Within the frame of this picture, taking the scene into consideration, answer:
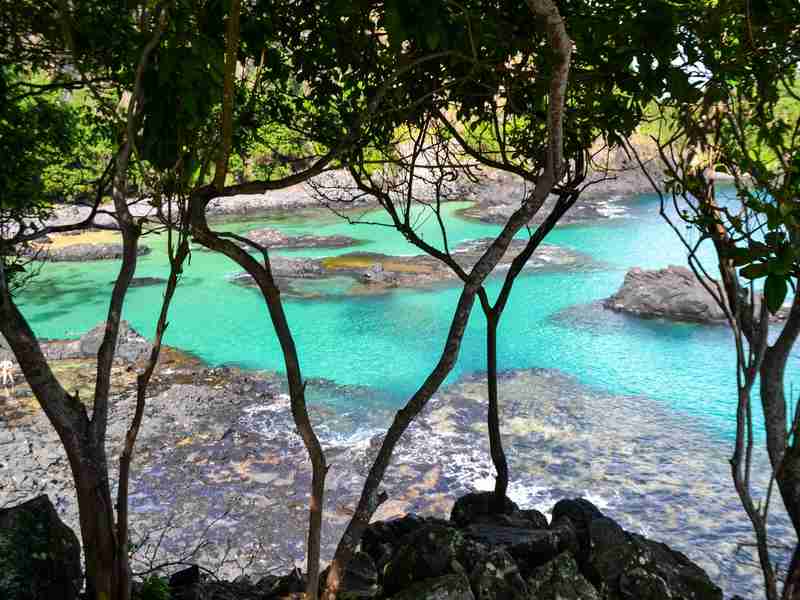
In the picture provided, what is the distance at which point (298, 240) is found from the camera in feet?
62.4

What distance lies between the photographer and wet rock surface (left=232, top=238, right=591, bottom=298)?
15016 millimetres

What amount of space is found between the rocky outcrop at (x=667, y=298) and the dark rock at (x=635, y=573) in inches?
390

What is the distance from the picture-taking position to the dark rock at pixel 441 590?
9.77ft

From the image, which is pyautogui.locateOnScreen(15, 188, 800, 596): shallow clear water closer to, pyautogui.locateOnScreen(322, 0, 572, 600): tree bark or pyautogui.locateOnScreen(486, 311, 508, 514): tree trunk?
pyautogui.locateOnScreen(486, 311, 508, 514): tree trunk

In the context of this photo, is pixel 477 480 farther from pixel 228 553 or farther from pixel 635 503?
pixel 228 553

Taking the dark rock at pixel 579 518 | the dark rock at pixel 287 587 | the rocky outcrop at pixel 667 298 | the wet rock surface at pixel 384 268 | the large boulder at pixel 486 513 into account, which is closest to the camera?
the dark rock at pixel 287 587

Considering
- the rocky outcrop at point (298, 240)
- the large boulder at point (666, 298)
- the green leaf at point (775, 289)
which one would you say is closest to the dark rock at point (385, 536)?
the green leaf at point (775, 289)

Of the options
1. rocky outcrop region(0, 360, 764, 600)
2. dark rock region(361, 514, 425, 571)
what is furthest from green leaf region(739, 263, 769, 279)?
rocky outcrop region(0, 360, 764, 600)

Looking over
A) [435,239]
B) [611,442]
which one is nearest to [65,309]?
[435,239]

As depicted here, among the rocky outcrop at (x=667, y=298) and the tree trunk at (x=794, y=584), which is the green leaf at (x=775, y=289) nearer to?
the tree trunk at (x=794, y=584)

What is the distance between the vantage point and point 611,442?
8.31 m

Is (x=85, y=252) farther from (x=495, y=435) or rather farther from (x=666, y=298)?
(x=495, y=435)

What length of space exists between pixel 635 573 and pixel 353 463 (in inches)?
178

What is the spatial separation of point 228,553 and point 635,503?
3.81m
